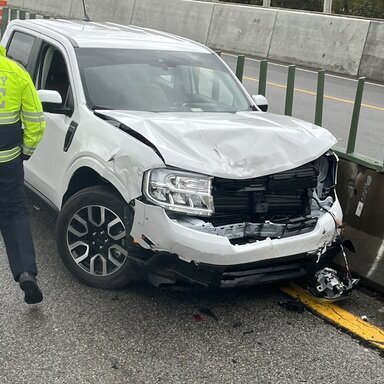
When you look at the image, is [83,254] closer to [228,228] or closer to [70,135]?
[70,135]

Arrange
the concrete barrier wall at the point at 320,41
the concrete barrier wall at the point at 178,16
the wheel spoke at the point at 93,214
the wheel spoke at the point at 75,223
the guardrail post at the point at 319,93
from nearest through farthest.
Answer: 1. the wheel spoke at the point at 93,214
2. the wheel spoke at the point at 75,223
3. the guardrail post at the point at 319,93
4. the concrete barrier wall at the point at 320,41
5. the concrete barrier wall at the point at 178,16

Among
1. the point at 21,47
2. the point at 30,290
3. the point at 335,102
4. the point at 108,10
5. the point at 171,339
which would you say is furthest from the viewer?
the point at 108,10

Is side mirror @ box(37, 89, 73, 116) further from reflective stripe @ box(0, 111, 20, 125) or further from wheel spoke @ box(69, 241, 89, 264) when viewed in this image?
wheel spoke @ box(69, 241, 89, 264)

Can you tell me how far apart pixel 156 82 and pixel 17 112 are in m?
1.44

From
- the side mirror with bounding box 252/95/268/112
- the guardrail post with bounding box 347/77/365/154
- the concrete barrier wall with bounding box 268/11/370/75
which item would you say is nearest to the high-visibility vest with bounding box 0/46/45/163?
the side mirror with bounding box 252/95/268/112

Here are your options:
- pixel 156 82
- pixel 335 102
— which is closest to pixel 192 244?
pixel 156 82

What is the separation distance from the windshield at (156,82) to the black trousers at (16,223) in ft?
2.97

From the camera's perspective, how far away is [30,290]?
3.96 meters

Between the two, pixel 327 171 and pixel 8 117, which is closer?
pixel 8 117

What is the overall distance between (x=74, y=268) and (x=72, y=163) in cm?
78

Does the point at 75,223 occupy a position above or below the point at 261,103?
below

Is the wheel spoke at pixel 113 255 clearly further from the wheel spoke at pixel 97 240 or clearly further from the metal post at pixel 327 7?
the metal post at pixel 327 7

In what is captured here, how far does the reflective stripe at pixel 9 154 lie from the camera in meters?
3.91

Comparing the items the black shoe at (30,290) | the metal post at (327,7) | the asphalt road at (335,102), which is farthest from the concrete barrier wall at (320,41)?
the black shoe at (30,290)
